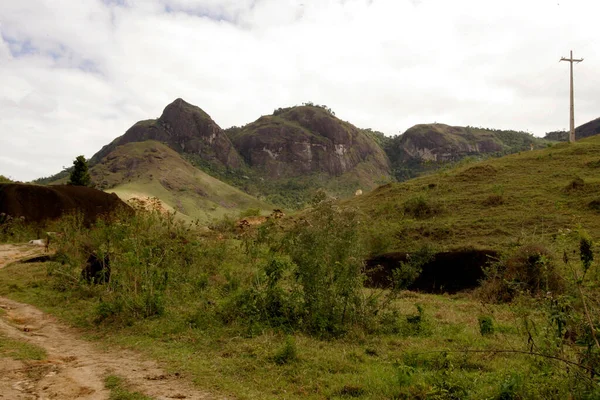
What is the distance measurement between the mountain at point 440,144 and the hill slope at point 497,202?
331ft

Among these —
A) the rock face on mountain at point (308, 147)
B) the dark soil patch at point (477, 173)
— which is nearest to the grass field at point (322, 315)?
the dark soil patch at point (477, 173)

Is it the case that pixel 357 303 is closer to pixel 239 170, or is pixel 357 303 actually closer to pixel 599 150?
pixel 599 150

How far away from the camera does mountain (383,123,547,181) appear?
5300 inches

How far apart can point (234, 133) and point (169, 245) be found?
155135 mm

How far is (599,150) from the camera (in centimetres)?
2733

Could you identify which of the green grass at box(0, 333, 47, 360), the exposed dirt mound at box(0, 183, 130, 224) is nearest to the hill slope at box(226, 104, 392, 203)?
the exposed dirt mound at box(0, 183, 130, 224)

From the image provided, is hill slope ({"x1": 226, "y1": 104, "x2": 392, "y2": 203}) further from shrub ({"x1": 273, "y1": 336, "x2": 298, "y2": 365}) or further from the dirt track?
shrub ({"x1": 273, "y1": 336, "x2": 298, "y2": 365})

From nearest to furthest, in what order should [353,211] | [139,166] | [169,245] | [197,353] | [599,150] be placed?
[197,353] → [353,211] → [169,245] → [599,150] → [139,166]

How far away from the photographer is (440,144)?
146m

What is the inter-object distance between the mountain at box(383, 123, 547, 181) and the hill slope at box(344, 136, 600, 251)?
100816 mm

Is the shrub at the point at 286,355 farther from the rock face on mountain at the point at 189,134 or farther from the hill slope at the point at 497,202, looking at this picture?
the rock face on mountain at the point at 189,134

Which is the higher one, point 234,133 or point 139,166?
point 234,133

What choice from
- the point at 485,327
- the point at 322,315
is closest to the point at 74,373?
the point at 322,315

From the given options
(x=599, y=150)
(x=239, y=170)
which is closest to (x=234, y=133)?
(x=239, y=170)
